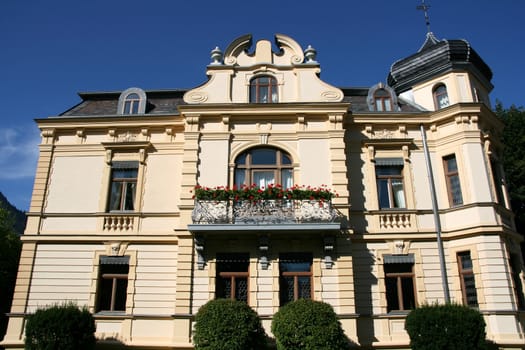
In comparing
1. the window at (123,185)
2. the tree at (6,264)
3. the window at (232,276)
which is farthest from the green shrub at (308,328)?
the tree at (6,264)

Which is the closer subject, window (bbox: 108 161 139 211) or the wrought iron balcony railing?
the wrought iron balcony railing

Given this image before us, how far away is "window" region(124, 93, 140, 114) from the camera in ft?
58.7

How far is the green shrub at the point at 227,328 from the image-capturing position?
11929 mm

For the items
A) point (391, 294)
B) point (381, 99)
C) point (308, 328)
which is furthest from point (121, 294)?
point (381, 99)

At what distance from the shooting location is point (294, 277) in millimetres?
14523

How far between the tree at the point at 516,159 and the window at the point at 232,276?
15940 mm

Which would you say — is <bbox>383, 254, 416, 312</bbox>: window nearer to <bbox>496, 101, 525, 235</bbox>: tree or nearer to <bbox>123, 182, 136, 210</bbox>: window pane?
<bbox>123, 182, 136, 210</bbox>: window pane

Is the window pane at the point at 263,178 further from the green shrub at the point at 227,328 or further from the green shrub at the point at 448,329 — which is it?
the green shrub at the point at 448,329

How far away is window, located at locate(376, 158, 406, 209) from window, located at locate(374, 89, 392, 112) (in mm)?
2503

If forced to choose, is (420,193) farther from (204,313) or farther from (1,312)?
(1,312)

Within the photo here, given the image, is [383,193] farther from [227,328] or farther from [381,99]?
[227,328]

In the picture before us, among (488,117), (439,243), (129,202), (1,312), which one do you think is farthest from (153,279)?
(1,312)

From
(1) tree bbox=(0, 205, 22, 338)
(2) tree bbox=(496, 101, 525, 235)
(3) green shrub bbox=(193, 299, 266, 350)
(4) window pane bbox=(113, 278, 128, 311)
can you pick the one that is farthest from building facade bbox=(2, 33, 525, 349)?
(1) tree bbox=(0, 205, 22, 338)

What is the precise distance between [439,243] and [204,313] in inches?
344
